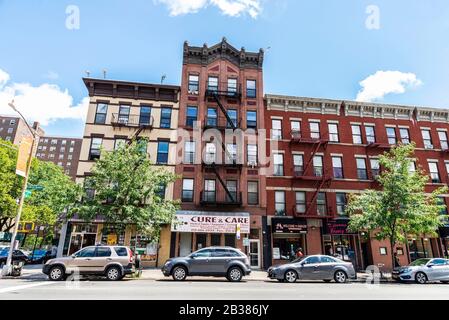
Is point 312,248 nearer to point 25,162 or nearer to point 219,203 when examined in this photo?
point 219,203

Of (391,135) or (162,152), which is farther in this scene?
(391,135)

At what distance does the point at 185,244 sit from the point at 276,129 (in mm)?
13069

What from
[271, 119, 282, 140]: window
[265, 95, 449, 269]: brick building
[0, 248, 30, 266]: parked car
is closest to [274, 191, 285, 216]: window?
[265, 95, 449, 269]: brick building

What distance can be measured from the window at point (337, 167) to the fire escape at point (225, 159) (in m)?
8.76

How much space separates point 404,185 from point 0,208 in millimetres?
35866

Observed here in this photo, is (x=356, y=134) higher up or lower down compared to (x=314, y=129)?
lower down

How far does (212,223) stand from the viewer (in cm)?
2178

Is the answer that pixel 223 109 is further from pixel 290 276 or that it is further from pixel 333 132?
pixel 290 276

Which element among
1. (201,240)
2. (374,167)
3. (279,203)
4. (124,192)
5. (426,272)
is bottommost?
(426,272)

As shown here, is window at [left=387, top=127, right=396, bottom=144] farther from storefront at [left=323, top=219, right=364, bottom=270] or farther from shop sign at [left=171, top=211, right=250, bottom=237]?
shop sign at [left=171, top=211, right=250, bottom=237]

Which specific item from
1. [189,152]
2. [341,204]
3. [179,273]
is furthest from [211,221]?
[341,204]

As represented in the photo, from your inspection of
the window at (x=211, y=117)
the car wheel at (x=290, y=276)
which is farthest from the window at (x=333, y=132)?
the car wheel at (x=290, y=276)

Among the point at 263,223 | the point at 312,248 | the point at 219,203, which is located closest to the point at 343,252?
the point at 312,248

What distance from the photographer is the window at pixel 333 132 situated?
26016mm
